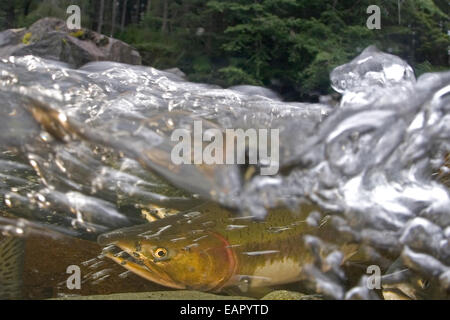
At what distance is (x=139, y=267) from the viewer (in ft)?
3.07

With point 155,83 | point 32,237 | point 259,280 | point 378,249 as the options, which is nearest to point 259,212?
point 259,280

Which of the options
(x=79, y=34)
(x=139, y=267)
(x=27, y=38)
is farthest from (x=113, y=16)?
(x=139, y=267)

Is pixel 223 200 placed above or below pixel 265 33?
below

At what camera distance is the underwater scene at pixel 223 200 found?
3.10 feet

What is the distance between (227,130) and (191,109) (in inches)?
10.4

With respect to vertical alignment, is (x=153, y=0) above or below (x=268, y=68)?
above

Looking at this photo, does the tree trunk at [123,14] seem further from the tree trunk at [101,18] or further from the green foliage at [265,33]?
the tree trunk at [101,18]

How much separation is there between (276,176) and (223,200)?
0.13 metres

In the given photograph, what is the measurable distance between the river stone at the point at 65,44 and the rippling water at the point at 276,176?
1.77 metres

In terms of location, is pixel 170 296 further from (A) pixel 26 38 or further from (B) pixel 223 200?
(A) pixel 26 38

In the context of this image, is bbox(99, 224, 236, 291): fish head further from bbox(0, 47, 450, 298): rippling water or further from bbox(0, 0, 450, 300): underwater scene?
bbox(0, 47, 450, 298): rippling water

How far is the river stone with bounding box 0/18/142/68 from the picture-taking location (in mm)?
2969

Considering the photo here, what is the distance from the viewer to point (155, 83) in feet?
6.43
